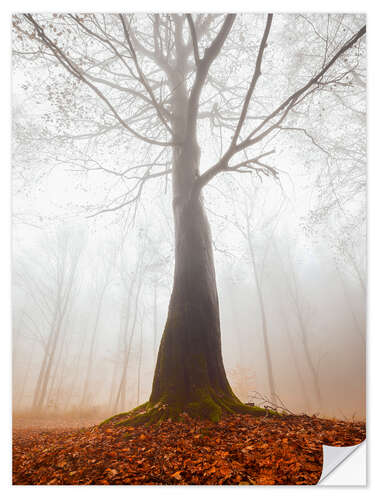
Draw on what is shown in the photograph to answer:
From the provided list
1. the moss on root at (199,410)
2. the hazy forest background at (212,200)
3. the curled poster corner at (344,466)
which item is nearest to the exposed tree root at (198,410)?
the moss on root at (199,410)

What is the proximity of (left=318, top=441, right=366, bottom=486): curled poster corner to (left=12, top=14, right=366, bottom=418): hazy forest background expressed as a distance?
45 cm

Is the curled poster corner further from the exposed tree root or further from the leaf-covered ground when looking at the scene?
the exposed tree root

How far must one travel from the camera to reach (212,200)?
4512 mm

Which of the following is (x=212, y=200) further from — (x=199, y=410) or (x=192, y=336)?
(x=199, y=410)

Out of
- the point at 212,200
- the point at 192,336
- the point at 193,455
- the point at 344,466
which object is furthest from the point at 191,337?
the point at 212,200

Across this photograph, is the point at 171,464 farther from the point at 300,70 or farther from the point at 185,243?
the point at 300,70

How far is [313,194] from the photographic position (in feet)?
11.4

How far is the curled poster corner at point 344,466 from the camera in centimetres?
150

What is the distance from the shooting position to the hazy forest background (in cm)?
269

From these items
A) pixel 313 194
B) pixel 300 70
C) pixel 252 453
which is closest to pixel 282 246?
pixel 313 194

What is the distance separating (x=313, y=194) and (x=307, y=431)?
2.95 meters

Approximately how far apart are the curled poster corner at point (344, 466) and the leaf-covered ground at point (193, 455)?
0.05 meters

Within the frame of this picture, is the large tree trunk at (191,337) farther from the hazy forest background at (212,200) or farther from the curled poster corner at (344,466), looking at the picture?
the hazy forest background at (212,200)

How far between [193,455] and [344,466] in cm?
123
